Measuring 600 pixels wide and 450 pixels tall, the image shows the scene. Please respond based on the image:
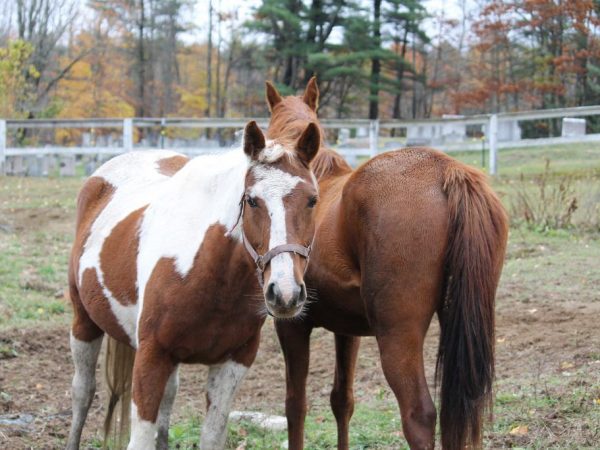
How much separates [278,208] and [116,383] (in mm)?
2216

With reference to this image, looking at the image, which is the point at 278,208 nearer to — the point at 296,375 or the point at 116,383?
the point at 296,375

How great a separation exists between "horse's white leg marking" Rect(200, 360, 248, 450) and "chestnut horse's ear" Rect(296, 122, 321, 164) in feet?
3.64

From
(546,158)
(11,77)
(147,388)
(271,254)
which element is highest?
(11,77)

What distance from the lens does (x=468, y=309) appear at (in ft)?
10.6

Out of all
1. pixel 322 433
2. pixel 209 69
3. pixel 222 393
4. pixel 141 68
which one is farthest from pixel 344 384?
pixel 141 68

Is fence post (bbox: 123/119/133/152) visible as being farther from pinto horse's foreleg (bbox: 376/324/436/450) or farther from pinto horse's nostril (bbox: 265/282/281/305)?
pinto horse's nostril (bbox: 265/282/281/305)

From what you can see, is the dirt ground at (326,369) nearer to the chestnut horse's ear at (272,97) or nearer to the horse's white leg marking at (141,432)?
the horse's white leg marking at (141,432)

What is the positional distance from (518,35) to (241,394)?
2256 centimetres

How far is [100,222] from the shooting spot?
4570 millimetres

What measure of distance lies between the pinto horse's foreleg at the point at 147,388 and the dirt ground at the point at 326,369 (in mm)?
1506

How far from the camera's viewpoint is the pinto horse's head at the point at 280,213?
2918 millimetres

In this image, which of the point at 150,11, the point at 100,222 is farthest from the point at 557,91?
the point at 100,222

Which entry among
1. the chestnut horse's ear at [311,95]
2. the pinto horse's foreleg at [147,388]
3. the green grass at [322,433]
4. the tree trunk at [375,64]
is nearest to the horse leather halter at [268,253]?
the pinto horse's foreleg at [147,388]

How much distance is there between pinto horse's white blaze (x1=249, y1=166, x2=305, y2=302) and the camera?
114 inches
